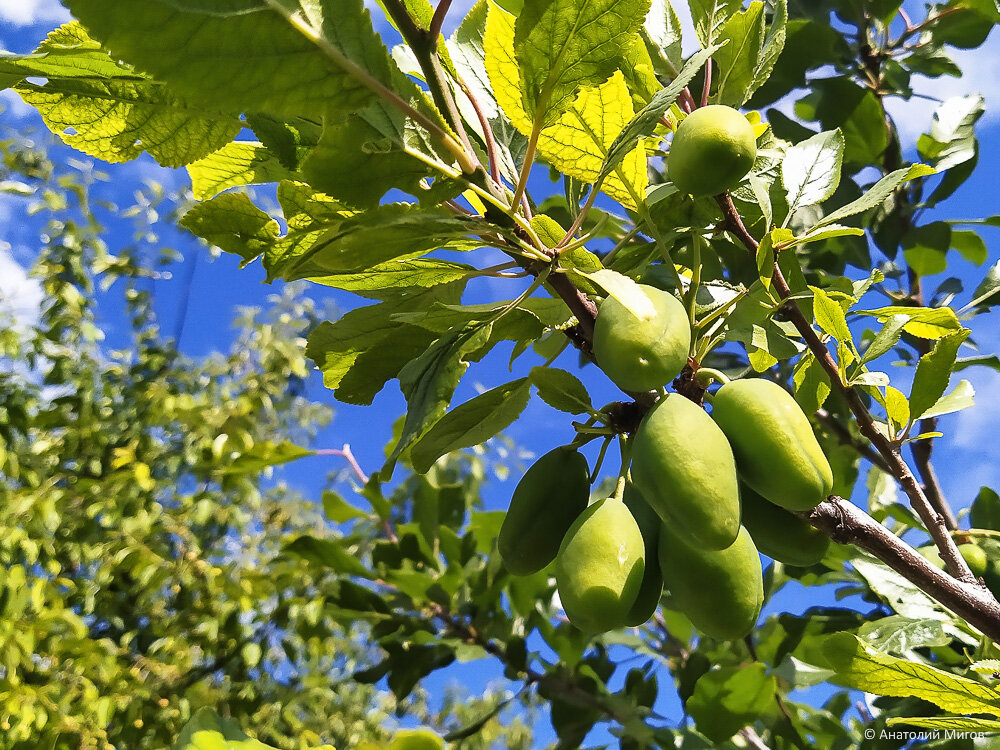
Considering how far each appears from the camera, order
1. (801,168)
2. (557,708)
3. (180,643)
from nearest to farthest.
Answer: (801,168)
(557,708)
(180,643)

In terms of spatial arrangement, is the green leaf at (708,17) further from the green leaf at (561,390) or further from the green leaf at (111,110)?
the green leaf at (111,110)

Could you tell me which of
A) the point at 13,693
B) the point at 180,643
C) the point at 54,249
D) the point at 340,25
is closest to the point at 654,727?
the point at 340,25

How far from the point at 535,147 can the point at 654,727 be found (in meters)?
1.29

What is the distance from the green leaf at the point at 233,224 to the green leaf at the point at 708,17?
1.80ft

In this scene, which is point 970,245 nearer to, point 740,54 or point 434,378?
point 740,54

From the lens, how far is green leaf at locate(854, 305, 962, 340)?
846 millimetres

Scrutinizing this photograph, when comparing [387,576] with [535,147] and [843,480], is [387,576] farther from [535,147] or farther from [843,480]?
[535,147]

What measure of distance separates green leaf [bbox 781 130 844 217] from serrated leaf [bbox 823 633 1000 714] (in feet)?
1.57

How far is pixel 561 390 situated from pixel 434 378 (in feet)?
0.52

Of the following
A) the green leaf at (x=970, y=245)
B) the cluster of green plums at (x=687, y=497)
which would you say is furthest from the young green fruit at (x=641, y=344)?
the green leaf at (x=970, y=245)

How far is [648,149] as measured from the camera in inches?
36.7

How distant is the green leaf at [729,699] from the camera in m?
1.15

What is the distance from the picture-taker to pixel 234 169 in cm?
77

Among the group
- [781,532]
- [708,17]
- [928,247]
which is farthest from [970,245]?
[781,532]
